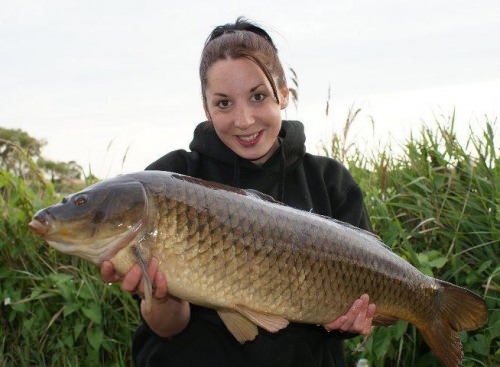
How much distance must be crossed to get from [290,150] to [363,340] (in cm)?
89

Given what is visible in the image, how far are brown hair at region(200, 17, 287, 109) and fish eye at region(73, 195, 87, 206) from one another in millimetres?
879

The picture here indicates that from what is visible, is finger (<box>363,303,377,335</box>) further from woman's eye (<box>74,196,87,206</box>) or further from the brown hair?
woman's eye (<box>74,196,87,206</box>)

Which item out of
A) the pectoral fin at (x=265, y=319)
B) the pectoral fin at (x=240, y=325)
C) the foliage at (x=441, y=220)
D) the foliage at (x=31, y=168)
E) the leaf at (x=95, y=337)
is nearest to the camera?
the pectoral fin at (x=265, y=319)

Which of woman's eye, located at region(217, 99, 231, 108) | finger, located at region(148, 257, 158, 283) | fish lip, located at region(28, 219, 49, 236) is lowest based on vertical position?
finger, located at region(148, 257, 158, 283)

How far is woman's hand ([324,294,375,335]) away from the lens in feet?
7.14

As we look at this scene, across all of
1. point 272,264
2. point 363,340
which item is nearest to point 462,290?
point 363,340

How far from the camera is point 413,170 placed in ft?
12.1

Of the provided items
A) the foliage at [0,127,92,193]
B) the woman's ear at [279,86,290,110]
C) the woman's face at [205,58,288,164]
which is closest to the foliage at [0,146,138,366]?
the foliage at [0,127,92,193]

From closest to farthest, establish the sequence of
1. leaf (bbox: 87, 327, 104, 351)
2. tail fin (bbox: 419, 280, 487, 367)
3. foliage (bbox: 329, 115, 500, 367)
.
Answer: tail fin (bbox: 419, 280, 487, 367) < foliage (bbox: 329, 115, 500, 367) < leaf (bbox: 87, 327, 104, 351)

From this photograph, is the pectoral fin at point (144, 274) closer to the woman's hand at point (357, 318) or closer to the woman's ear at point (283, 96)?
the woman's hand at point (357, 318)

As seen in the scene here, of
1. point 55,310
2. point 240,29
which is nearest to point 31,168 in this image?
point 55,310

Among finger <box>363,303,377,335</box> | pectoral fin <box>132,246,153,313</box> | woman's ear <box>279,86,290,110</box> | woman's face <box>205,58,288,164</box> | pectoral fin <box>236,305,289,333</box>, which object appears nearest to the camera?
pectoral fin <box>132,246,153,313</box>

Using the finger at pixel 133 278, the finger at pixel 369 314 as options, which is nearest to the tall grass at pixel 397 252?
the finger at pixel 369 314

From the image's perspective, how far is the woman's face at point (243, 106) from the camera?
2488 mm
